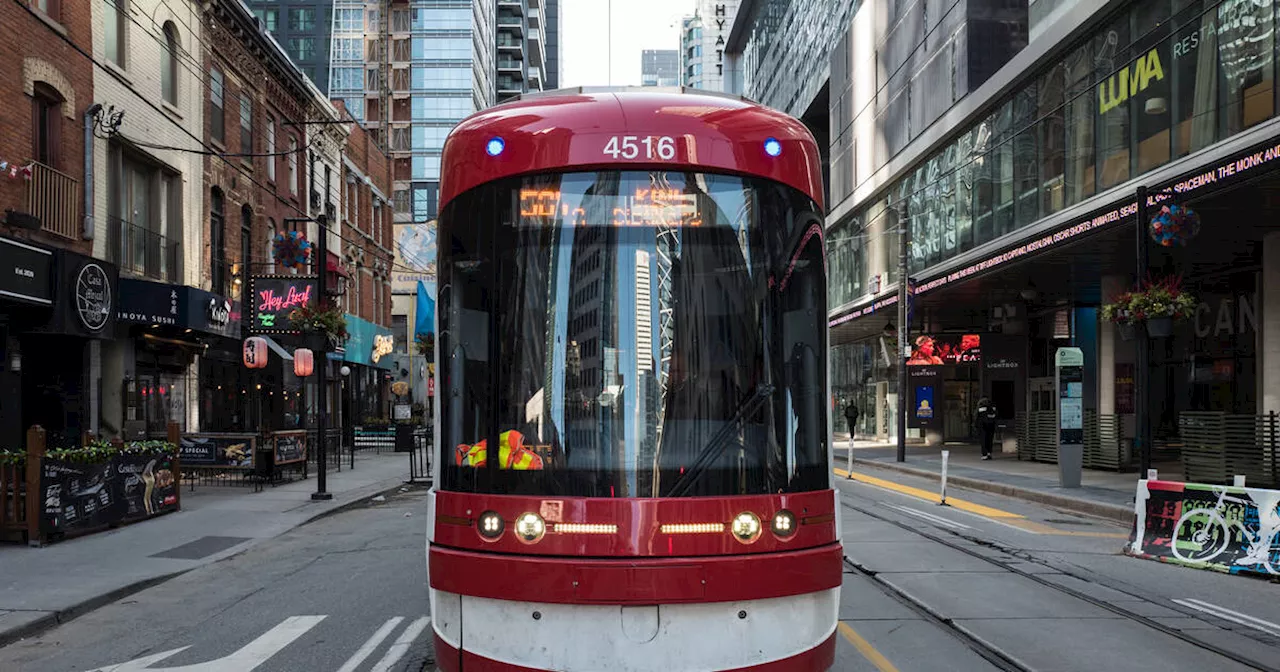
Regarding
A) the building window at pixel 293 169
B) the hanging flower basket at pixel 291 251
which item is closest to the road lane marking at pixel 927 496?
the hanging flower basket at pixel 291 251

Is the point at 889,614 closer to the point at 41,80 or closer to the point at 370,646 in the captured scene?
the point at 370,646

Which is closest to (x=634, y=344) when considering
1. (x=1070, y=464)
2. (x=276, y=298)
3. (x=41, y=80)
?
(x=41, y=80)

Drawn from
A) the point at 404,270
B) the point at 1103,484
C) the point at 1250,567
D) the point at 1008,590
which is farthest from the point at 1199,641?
the point at 404,270

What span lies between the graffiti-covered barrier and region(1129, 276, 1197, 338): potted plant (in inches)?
209

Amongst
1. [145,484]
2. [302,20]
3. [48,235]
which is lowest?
[145,484]

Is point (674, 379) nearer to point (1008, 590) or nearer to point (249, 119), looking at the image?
point (1008, 590)

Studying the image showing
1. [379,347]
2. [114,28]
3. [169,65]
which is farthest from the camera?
[379,347]

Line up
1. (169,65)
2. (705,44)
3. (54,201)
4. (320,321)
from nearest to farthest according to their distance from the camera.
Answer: (54,201) < (320,321) < (169,65) < (705,44)

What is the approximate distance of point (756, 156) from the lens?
567 cm

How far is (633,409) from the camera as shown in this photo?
527 cm

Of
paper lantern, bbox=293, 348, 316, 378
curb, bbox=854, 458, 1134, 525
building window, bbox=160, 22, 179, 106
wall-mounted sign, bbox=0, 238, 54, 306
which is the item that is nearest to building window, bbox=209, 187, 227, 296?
building window, bbox=160, 22, 179, 106

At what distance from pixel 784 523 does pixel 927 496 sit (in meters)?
15.2

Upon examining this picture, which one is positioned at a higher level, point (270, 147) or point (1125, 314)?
point (270, 147)

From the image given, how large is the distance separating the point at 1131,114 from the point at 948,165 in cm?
1138
